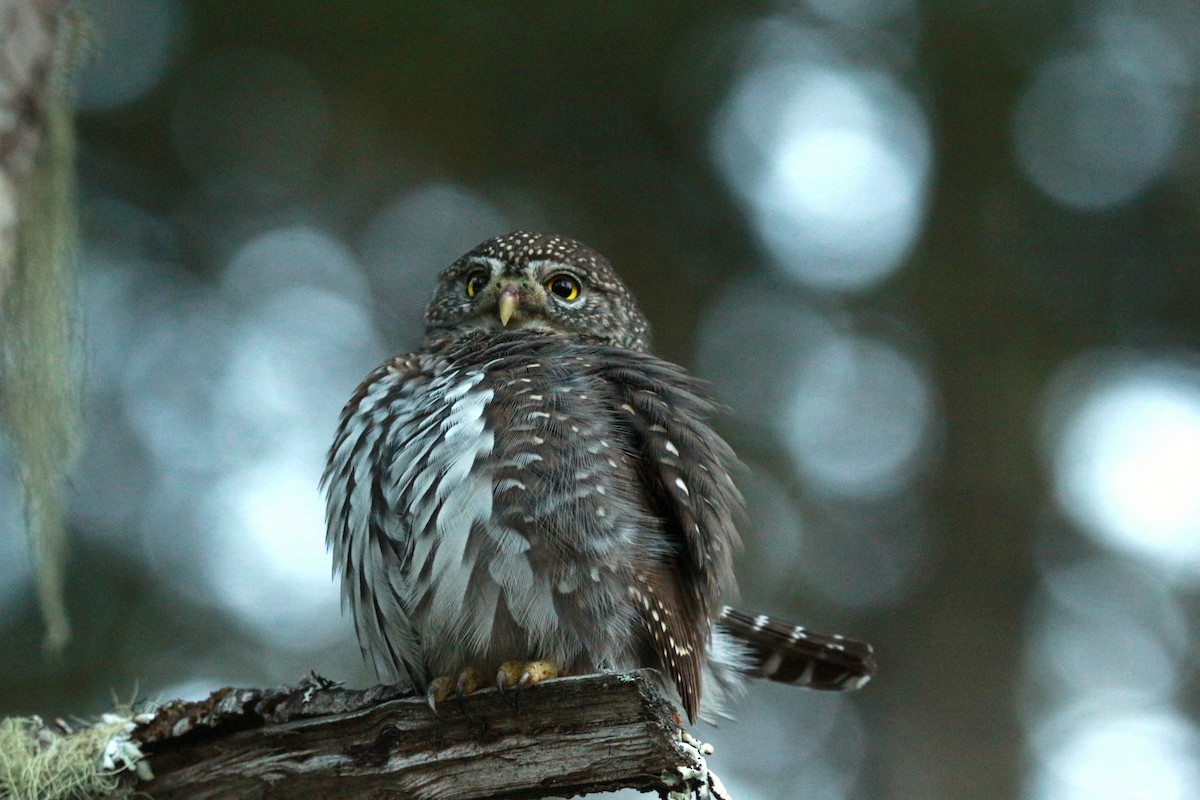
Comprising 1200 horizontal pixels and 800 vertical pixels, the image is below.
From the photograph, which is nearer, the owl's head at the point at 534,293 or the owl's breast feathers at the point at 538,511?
the owl's breast feathers at the point at 538,511

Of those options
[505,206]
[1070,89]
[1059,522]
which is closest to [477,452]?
[505,206]

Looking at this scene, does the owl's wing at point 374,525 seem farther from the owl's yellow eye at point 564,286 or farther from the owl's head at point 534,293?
the owl's yellow eye at point 564,286

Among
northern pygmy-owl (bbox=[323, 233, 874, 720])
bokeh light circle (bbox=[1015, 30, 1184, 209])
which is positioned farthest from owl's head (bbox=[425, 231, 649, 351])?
bokeh light circle (bbox=[1015, 30, 1184, 209])

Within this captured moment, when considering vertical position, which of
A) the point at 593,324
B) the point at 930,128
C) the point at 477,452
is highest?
the point at 930,128

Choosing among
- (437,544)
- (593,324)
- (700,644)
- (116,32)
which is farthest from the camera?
(116,32)

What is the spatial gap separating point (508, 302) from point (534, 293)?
153 millimetres

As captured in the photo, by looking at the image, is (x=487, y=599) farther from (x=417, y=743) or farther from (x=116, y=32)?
(x=116, y=32)

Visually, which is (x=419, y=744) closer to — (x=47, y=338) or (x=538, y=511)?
(x=538, y=511)

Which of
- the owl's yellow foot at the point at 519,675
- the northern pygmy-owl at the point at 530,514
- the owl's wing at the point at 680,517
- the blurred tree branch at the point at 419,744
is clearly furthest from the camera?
the owl's wing at the point at 680,517

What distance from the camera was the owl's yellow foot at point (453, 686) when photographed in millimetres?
2830

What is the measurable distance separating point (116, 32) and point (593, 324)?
14.3 feet

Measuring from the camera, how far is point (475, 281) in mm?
4312

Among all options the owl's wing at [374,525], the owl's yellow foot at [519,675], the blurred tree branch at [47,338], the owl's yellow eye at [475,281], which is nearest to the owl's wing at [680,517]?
the owl's yellow foot at [519,675]

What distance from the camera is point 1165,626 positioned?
7.32 metres
